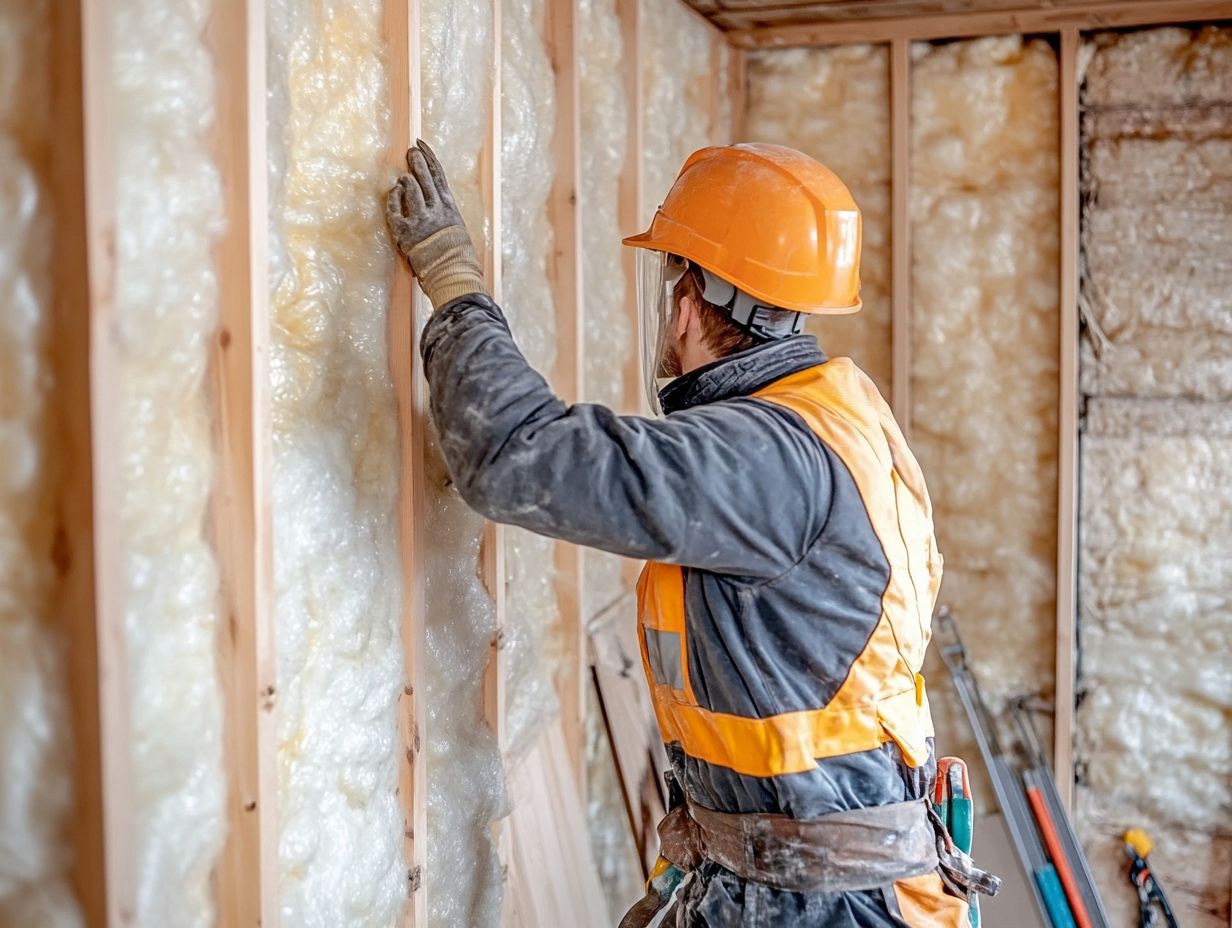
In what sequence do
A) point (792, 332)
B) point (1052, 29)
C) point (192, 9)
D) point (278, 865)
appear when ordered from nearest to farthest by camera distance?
point (192, 9)
point (278, 865)
point (792, 332)
point (1052, 29)

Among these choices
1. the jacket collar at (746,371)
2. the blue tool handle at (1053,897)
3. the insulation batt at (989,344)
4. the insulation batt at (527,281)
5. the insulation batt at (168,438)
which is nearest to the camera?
the insulation batt at (168,438)

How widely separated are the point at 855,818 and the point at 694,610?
13.9 inches

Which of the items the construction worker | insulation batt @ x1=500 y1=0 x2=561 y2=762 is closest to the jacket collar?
the construction worker

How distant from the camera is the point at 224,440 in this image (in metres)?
1.33

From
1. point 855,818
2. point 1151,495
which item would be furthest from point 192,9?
point 1151,495

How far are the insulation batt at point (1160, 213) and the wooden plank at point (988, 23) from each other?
0.21ft

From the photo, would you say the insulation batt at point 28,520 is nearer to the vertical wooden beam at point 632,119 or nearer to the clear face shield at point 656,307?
the clear face shield at point 656,307

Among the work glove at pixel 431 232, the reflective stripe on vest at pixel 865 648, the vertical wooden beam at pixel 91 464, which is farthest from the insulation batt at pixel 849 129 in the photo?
the vertical wooden beam at pixel 91 464

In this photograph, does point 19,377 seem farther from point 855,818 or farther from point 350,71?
point 855,818

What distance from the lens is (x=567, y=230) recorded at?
2.36 meters

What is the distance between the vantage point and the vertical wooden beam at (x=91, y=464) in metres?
1.09

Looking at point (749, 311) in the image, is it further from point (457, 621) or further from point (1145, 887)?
point (1145, 887)

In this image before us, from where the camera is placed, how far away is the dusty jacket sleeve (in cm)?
133

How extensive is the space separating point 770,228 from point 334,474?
0.71 meters
